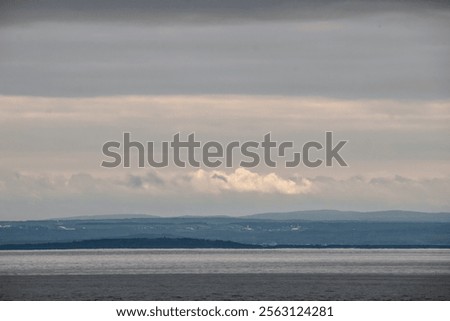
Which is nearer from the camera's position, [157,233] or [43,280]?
[43,280]

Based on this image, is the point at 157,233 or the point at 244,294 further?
the point at 157,233

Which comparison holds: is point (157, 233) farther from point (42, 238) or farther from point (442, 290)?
point (442, 290)
